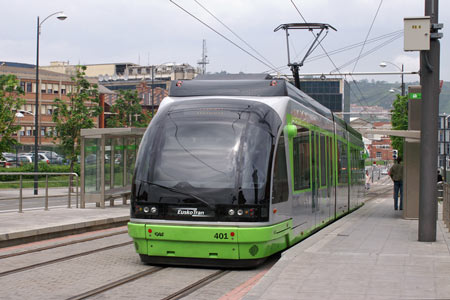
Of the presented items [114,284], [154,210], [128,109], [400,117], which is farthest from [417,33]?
[128,109]

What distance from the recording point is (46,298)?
8.05 metres

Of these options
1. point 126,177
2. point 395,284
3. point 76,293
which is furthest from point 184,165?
point 126,177

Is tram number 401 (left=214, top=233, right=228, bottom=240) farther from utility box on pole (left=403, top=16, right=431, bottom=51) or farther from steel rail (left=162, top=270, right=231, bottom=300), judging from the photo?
utility box on pole (left=403, top=16, right=431, bottom=51)

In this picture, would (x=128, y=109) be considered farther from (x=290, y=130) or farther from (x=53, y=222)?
(x=290, y=130)

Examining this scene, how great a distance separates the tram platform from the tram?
425 centimetres

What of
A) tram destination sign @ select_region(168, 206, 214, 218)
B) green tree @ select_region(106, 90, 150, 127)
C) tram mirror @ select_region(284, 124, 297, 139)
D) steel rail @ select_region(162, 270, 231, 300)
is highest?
green tree @ select_region(106, 90, 150, 127)

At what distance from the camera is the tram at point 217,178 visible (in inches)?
395

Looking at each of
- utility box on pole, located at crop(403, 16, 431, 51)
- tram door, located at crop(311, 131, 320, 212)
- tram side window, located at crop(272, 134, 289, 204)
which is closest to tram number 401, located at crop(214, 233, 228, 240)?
tram side window, located at crop(272, 134, 289, 204)

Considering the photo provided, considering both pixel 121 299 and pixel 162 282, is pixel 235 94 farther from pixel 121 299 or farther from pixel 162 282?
pixel 121 299

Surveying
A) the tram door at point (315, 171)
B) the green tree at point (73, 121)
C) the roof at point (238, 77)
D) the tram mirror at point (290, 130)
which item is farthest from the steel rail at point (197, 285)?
the green tree at point (73, 121)

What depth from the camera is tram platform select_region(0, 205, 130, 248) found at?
14.0 meters

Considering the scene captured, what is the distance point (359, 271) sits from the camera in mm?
8797

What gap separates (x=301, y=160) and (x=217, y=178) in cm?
287

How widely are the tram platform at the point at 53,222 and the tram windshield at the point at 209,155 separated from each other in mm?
4424
